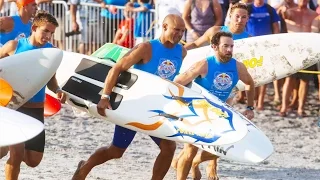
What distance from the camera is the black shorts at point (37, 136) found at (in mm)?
9172

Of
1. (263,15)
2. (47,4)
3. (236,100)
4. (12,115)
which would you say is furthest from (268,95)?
(12,115)

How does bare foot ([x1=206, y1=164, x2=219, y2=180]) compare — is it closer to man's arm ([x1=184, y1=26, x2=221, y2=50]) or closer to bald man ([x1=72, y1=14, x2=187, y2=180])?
bald man ([x1=72, y1=14, x2=187, y2=180])

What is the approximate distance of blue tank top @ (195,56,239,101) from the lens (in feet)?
30.7

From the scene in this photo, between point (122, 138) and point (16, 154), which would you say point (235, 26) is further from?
point (16, 154)

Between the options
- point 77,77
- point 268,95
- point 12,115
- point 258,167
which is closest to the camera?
point 12,115

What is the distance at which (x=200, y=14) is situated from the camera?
13.3 metres

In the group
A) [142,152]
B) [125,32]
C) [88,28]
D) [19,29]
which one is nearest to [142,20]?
[125,32]

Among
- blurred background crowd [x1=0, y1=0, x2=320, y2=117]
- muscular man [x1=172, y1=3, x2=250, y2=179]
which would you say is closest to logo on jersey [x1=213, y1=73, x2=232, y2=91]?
muscular man [x1=172, y1=3, x2=250, y2=179]

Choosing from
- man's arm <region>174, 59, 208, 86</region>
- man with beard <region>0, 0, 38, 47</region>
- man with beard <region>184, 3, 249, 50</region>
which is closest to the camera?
man's arm <region>174, 59, 208, 86</region>

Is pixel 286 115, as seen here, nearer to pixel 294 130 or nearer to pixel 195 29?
pixel 294 130

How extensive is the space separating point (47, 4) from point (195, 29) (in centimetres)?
289

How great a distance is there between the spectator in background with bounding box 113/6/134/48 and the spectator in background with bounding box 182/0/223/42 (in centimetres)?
170

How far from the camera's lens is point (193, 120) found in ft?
29.6

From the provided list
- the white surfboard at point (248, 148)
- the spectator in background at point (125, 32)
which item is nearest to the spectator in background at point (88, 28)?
the spectator in background at point (125, 32)
